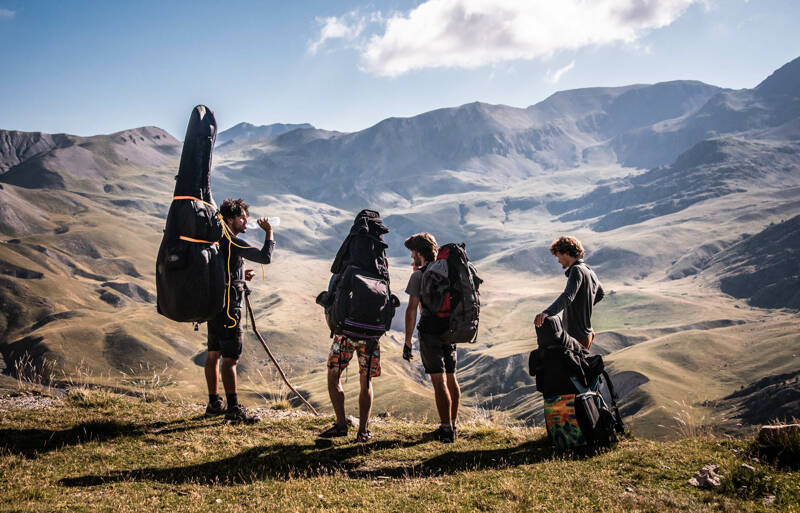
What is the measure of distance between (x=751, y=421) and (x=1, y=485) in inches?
4853

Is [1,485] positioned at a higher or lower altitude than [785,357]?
higher

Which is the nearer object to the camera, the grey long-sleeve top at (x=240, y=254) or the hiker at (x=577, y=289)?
the grey long-sleeve top at (x=240, y=254)

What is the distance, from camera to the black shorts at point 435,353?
24.5ft

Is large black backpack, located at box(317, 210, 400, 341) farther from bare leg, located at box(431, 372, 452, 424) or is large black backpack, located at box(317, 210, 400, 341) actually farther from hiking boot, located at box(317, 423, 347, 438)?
hiking boot, located at box(317, 423, 347, 438)

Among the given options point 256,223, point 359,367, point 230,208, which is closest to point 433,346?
point 359,367

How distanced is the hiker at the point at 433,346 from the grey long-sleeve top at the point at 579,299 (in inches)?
72.1

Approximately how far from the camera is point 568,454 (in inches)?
268

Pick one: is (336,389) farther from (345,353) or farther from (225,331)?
(225,331)

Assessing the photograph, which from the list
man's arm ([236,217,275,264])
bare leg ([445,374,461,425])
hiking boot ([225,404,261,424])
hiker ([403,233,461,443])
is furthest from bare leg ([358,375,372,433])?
man's arm ([236,217,275,264])

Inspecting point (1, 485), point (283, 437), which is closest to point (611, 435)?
point (283, 437)

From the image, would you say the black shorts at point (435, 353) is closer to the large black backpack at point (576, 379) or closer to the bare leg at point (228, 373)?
the large black backpack at point (576, 379)

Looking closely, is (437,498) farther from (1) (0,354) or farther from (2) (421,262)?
(1) (0,354)

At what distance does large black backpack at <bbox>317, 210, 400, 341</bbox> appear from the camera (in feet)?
22.8

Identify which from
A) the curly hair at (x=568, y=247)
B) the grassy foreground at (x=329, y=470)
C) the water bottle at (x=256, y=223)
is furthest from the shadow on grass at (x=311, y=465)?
the water bottle at (x=256, y=223)
